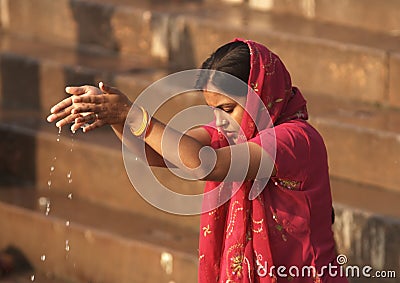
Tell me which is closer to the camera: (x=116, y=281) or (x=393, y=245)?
(x=393, y=245)

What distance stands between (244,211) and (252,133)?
309 millimetres

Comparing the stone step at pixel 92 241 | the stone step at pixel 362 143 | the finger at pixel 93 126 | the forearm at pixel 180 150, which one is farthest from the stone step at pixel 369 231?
the finger at pixel 93 126

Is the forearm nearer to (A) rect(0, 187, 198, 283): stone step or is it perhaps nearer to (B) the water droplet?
(A) rect(0, 187, 198, 283): stone step

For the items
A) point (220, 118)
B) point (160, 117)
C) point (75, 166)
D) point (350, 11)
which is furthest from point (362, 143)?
point (220, 118)

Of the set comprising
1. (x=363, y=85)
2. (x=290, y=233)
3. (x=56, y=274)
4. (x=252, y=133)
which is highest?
(x=252, y=133)

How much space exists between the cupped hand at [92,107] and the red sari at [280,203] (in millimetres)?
487

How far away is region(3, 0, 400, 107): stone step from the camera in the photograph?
6.68 m

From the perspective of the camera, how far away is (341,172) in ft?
20.8

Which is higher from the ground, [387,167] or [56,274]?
[387,167]

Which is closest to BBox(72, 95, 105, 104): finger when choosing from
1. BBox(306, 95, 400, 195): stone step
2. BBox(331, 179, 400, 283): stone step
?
BBox(331, 179, 400, 283): stone step

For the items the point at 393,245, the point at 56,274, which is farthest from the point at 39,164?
the point at 393,245

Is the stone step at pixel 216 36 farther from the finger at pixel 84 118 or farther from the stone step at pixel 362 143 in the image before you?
the finger at pixel 84 118

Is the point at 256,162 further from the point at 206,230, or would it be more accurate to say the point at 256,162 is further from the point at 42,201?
the point at 42,201

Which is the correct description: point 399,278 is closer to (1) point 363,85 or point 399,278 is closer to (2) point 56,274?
(1) point 363,85
